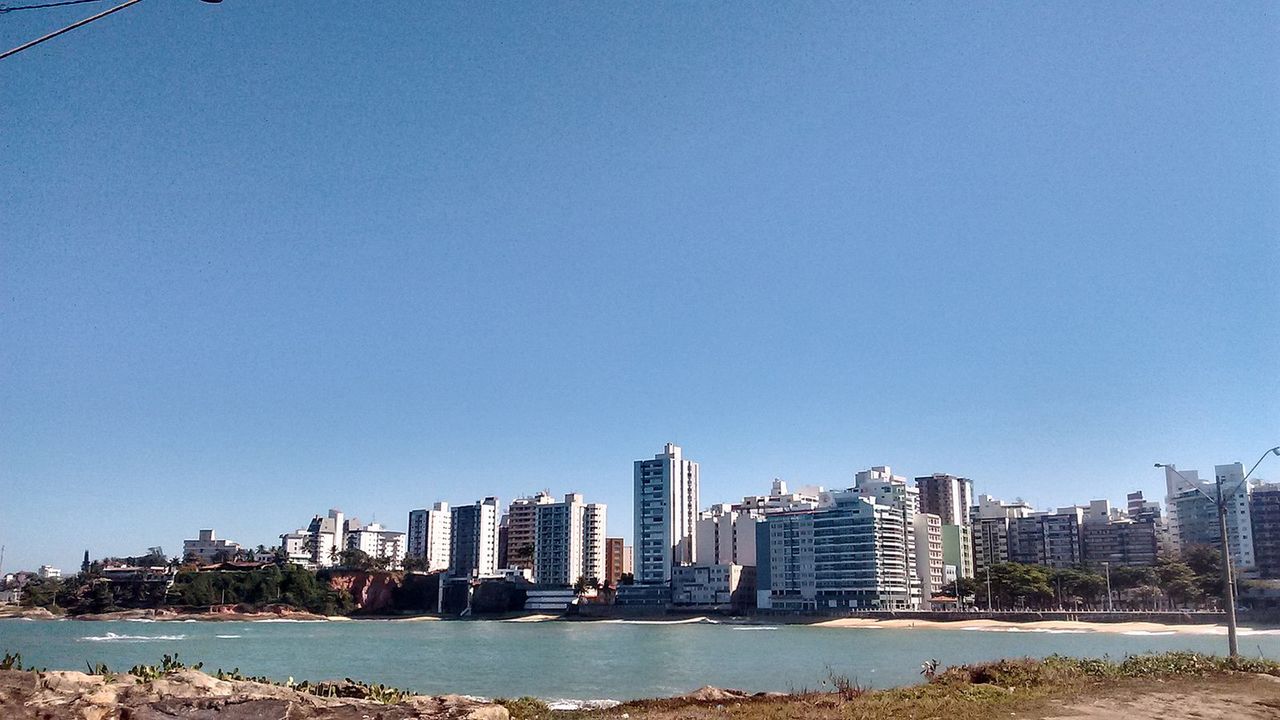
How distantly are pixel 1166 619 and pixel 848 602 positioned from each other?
46.4 metres

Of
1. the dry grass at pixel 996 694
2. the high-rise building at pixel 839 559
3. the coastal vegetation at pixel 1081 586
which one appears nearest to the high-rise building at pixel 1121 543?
the coastal vegetation at pixel 1081 586

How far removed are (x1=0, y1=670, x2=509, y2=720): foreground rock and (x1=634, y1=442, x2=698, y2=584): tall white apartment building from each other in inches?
6682

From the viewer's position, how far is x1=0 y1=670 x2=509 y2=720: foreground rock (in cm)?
1383

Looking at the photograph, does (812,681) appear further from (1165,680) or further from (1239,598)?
(1239,598)

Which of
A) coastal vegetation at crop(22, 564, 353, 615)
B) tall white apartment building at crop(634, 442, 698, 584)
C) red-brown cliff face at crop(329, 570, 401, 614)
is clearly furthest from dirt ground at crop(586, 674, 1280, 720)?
red-brown cliff face at crop(329, 570, 401, 614)

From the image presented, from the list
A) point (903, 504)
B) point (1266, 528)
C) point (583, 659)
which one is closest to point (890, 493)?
point (903, 504)

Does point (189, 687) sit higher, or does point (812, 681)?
point (189, 687)

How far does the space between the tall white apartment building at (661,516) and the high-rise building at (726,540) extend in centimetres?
209

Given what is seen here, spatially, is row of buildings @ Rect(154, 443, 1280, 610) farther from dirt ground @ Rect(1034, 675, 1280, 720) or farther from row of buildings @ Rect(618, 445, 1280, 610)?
dirt ground @ Rect(1034, 675, 1280, 720)

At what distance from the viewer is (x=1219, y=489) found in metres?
25.4

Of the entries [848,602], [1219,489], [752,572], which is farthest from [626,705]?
[752,572]

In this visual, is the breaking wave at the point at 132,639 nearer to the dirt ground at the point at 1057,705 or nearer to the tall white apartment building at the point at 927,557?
the dirt ground at the point at 1057,705

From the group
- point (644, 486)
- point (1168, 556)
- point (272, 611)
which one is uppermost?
point (644, 486)

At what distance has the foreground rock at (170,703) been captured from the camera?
544 inches
